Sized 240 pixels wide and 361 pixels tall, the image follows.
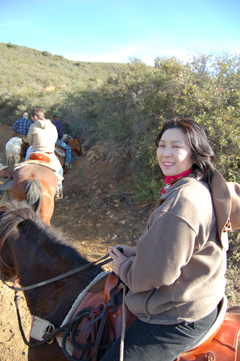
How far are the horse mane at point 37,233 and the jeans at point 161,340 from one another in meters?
0.73

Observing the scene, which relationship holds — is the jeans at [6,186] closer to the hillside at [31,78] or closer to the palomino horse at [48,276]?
the palomino horse at [48,276]

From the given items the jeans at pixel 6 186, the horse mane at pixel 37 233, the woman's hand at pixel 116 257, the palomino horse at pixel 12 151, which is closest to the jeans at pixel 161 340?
the woman's hand at pixel 116 257

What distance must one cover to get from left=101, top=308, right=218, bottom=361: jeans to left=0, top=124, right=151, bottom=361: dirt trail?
229 centimetres

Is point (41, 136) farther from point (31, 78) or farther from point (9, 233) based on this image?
point (31, 78)

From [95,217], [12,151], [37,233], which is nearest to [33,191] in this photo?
[37,233]

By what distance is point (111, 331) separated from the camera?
1.49 m

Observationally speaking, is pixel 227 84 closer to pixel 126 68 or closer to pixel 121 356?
pixel 126 68

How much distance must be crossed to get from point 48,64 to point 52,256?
35912 millimetres

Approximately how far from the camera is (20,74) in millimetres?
24328

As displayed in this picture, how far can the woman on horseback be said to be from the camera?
1062 mm

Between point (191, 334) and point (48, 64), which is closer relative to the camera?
point (191, 334)

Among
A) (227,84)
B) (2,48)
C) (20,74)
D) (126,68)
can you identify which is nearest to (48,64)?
(2,48)

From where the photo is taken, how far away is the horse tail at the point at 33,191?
3.79m

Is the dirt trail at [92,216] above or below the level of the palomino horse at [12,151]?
below
